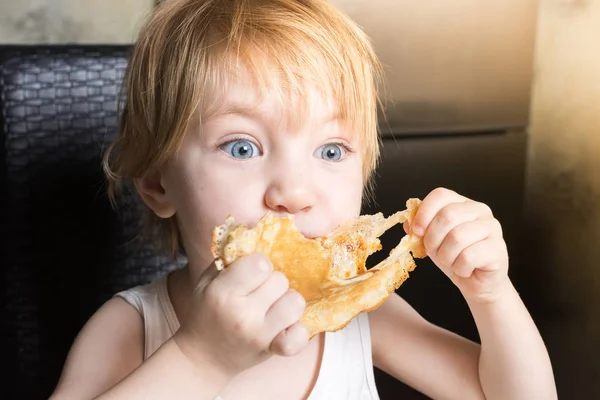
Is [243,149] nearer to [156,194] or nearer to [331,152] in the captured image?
[331,152]

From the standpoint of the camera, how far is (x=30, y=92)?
48.4 inches

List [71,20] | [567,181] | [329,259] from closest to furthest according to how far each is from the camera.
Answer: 1. [329,259]
2. [71,20]
3. [567,181]

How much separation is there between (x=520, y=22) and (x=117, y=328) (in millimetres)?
1148

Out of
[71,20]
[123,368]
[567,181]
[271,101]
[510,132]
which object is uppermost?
[71,20]

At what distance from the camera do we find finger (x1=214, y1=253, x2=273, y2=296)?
77cm

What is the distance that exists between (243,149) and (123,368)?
1.24 feet

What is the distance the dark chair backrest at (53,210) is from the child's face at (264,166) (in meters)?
0.35

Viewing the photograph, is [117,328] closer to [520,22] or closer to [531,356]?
[531,356]

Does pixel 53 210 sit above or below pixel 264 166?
below

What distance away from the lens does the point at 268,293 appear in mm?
779

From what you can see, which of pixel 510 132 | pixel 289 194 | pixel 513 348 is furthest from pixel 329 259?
pixel 510 132

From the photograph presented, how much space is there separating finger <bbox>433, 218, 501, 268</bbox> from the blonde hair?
200 millimetres

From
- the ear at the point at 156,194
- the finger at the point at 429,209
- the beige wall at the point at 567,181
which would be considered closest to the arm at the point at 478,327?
the finger at the point at 429,209

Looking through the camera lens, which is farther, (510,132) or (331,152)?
(510,132)
